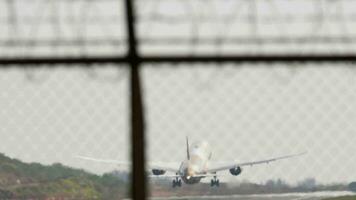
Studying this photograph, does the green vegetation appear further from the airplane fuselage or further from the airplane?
the airplane fuselage

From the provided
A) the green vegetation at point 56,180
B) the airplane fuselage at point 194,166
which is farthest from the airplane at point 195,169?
the green vegetation at point 56,180

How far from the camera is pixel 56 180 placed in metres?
8.75

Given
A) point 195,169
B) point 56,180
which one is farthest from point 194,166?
point 56,180

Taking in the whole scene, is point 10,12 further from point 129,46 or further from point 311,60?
point 311,60

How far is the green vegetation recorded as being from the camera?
711 centimetres

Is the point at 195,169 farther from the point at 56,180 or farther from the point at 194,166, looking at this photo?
the point at 56,180

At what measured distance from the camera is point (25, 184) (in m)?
9.48

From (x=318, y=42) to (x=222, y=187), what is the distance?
34.8 ft

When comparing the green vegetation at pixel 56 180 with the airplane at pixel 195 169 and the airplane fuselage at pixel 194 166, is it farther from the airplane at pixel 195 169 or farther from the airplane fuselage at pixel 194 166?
the airplane fuselage at pixel 194 166

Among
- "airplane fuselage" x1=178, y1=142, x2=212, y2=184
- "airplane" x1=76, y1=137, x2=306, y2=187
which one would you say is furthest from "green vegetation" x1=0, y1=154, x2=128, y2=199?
"airplane fuselage" x1=178, y1=142, x2=212, y2=184

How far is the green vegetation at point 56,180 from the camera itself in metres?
7.11

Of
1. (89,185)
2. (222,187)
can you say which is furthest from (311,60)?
(222,187)

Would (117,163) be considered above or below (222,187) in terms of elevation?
below

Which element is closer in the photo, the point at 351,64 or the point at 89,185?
the point at 351,64
